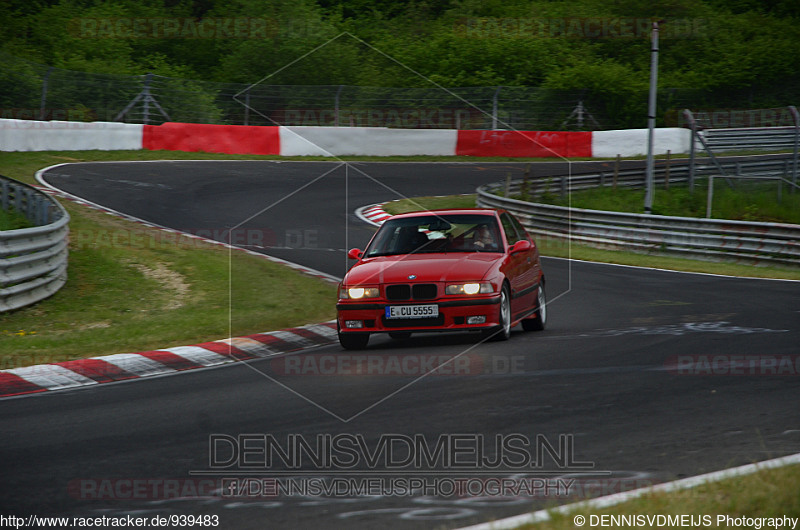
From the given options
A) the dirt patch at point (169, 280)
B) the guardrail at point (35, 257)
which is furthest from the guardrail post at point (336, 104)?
the guardrail at point (35, 257)

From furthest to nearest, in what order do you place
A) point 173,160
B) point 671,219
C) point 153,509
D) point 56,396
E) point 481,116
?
1. point 481,116
2. point 173,160
3. point 671,219
4. point 56,396
5. point 153,509

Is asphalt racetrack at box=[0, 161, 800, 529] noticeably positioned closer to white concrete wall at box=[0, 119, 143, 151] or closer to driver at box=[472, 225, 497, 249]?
driver at box=[472, 225, 497, 249]

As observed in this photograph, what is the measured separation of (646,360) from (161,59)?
41.9 m

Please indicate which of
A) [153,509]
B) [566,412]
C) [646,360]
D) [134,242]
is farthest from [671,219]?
[153,509]

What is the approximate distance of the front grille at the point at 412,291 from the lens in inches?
374

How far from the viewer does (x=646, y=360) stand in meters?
8.47

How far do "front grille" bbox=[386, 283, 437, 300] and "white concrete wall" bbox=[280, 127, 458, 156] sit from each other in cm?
2385

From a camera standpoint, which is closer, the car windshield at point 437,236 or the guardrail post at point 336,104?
the car windshield at point 437,236

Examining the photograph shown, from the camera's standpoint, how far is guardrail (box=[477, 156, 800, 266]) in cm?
1895

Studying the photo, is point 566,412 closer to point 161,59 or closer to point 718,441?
point 718,441

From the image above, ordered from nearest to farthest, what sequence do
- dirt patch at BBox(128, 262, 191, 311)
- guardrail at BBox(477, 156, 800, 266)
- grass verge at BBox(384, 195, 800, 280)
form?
dirt patch at BBox(128, 262, 191, 311) → grass verge at BBox(384, 195, 800, 280) → guardrail at BBox(477, 156, 800, 266)

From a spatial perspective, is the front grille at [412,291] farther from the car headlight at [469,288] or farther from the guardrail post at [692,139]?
the guardrail post at [692,139]

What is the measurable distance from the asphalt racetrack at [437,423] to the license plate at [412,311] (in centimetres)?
37

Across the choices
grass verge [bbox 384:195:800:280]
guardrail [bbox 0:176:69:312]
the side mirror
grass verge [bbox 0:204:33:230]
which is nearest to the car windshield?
the side mirror
